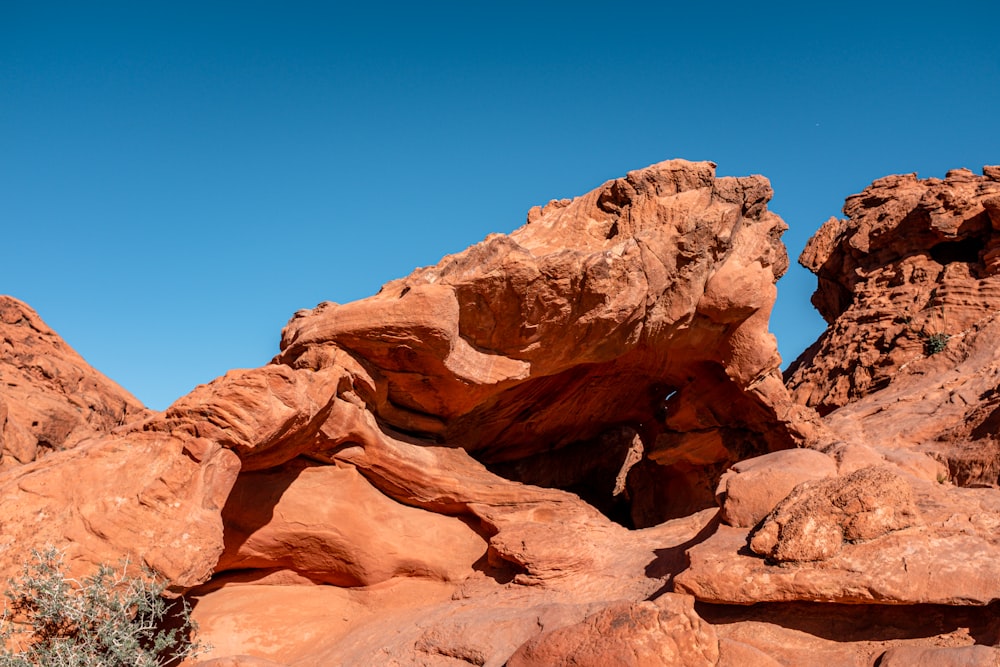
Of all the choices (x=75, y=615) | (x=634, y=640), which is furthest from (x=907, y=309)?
(x=75, y=615)

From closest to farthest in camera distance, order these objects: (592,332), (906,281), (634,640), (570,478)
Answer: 1. (634,640)
2. (592,332)
3. (570,478)
4. (906,281)

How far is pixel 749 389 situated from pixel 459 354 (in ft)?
14.1

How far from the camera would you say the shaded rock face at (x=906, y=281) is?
1428 centimetres

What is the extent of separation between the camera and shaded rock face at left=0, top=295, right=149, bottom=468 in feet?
43.1

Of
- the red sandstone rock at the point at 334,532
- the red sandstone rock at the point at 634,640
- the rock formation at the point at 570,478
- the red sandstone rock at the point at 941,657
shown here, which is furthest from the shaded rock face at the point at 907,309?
the red sandstone rock at the point at 634,640

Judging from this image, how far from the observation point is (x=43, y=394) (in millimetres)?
14516

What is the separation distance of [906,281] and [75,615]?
49.7 ft

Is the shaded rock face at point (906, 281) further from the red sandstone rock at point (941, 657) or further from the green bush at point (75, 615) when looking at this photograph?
the green bush at point (75, 615)

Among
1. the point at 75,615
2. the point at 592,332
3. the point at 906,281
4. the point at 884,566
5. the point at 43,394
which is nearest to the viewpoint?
the point at 884,566

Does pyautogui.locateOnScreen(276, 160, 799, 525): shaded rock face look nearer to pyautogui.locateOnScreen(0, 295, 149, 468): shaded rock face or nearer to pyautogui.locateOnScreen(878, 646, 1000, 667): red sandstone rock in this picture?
pyautogui.locateOnScreen(878, 646, 1000, 667): red sandstone rock

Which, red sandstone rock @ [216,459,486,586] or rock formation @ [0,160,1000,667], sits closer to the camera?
rock formation @ [0,160,1000,667]

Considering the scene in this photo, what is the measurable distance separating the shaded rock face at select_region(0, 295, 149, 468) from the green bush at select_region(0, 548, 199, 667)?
6.82 m

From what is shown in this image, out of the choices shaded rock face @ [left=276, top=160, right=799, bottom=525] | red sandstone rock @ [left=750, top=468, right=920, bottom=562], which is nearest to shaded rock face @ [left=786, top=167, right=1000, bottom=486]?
shaded rock face @ [left=276, top=160, right=799, bottom=525]

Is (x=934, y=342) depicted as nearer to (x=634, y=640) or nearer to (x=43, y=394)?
(x=634, y=640)
